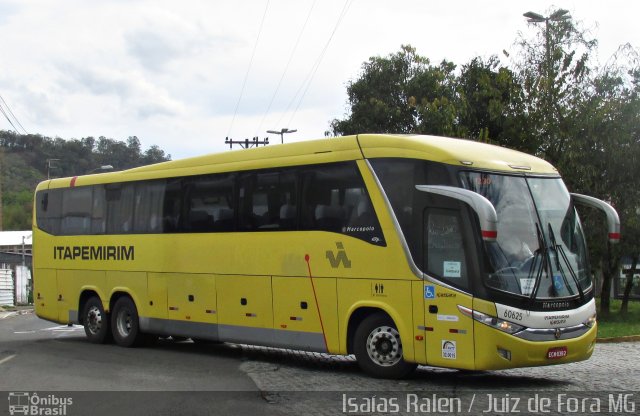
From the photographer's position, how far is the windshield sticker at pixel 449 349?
1029cm

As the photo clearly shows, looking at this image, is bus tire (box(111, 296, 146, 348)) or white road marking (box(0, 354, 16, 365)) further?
bus tire (box(111, 296, 146, 348))

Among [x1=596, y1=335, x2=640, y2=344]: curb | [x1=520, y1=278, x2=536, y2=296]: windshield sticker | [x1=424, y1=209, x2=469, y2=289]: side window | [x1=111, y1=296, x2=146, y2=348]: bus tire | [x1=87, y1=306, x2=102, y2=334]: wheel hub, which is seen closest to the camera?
[x1=520, y1=278, x2=536, y2=296]: windshield sticker

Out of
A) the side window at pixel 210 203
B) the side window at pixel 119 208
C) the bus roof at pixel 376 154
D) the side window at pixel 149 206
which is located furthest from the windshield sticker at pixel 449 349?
the side window at pixel 119 208

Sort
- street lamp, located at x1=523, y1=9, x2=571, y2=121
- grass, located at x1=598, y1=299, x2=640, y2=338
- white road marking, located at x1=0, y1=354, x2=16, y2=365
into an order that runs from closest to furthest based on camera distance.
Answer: white road marking, located at x1=0, y1=354, x2=16, y2=365 < grass, located at x1=598, y1=299, x2=640, y2=338 < street lamp, located at x1=523, y1=9, x2=571, y2=121

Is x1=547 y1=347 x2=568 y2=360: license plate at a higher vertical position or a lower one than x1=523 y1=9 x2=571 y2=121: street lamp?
lower

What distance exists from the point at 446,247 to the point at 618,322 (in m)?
15.1

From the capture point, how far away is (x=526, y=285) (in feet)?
33.2

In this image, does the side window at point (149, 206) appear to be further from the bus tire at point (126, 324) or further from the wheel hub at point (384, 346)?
the wheel hub at point (384, 346)

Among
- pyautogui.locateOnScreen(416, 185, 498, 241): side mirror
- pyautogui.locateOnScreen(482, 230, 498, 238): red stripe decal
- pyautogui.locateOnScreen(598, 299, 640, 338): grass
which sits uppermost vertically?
pyautogui.locateOnScreen(416, 185, 498, 241): side mirror

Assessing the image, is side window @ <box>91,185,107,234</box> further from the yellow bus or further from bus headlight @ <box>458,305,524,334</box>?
bus headlight @ <box>458,305,524,334</box>

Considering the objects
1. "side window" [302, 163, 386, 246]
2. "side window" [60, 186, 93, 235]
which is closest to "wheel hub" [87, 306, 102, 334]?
"side window" [60, 186, 93, 235]

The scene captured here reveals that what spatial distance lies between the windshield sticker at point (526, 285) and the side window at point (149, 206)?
7692 mm

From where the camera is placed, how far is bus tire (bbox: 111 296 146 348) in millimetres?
16172

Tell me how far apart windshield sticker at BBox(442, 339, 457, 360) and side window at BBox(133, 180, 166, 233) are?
6.96 metres
